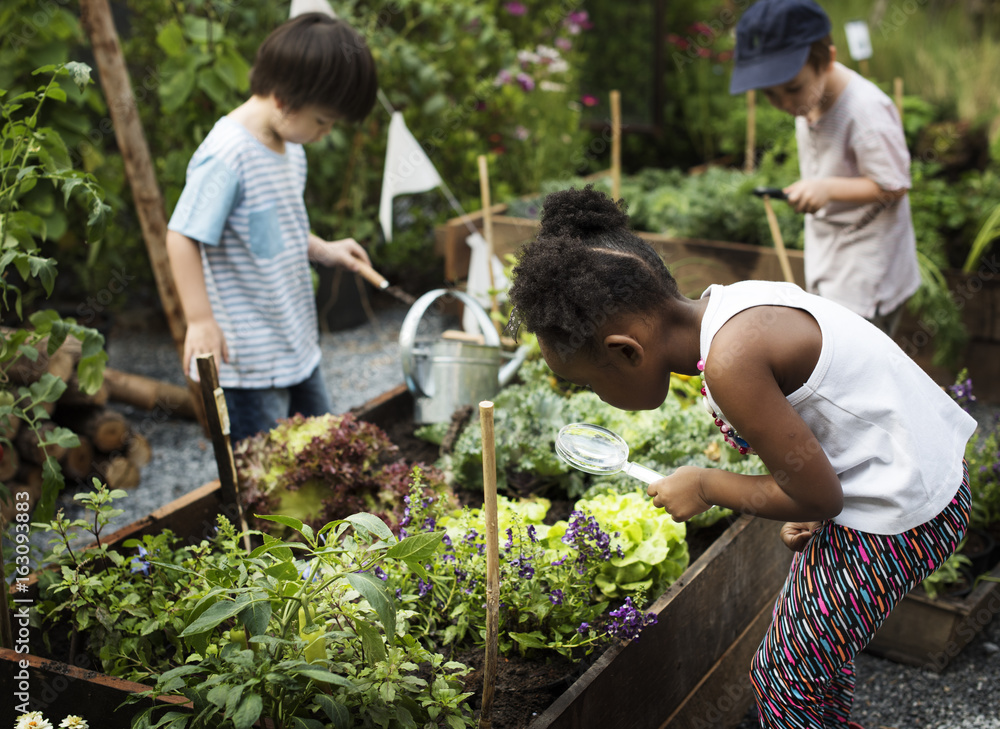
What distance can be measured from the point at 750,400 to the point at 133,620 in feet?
4.09

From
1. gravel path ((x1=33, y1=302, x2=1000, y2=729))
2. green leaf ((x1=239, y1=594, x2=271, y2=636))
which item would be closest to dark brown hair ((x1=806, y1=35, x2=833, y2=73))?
gravel path ((x1=33, y1=302, x2=1000, y2=729))

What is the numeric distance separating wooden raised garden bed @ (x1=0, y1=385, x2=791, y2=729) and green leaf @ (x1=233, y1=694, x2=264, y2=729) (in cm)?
40

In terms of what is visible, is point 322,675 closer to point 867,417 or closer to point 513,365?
point 867,417

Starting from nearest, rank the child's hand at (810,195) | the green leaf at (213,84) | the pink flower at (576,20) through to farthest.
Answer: the child's hand at (810,195)
the green leaf at (213,84)
the pink flower at (576,20)

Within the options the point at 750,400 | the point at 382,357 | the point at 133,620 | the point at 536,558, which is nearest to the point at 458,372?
the point at 536,558

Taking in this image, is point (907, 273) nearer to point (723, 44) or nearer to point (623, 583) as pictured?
point (623, 583)

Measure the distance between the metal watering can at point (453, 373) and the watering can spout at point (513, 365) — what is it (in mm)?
21

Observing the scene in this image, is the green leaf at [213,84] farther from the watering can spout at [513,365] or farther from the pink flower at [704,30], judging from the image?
the pink flower at [704,30]

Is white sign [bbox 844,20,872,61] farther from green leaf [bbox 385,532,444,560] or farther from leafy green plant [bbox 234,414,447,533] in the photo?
green leaf [bbox 385,532,444,560]

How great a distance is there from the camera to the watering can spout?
2673 millimetres

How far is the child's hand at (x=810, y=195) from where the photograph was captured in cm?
241

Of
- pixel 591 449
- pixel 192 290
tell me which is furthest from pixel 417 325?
pixel 591 449

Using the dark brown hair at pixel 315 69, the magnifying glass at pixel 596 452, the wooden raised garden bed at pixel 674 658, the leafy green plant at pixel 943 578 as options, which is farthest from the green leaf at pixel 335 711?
the leafy green plant at pixel 943 578

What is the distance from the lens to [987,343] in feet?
12.6
